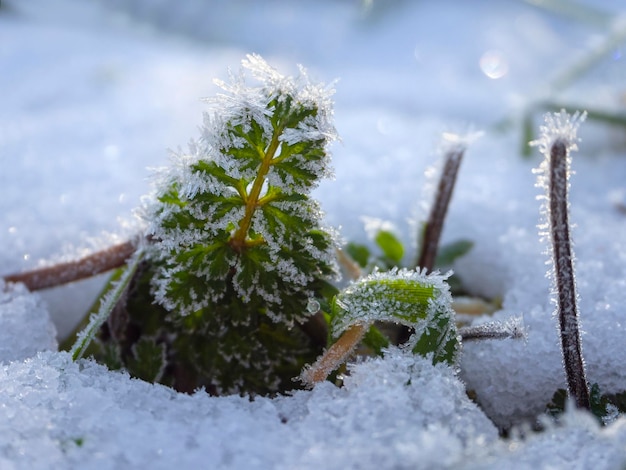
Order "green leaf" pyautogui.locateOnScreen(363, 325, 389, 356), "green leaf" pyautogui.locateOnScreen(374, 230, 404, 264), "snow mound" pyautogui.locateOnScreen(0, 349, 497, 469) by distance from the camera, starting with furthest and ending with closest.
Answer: "green leaf" pyautogui.locateOnScreen(374, 230, 404, 264) < "green leaf" pyautogui.locateOnScreen(363, 325, 389, 356) < "snow mound" pyautogui.locateOnScreen(0, 349, 497, 469)

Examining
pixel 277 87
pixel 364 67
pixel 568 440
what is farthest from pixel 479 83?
pixel 568 440

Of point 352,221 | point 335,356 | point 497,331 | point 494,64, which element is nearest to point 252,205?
point 335,356

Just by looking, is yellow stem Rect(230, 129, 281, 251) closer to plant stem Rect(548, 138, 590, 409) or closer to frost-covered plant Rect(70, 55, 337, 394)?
frost-covered plant Rect(70, 55, 337, 394)

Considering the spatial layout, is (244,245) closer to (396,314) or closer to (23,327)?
(396,314)

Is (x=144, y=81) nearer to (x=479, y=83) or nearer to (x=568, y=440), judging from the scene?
(x=479, y=83)

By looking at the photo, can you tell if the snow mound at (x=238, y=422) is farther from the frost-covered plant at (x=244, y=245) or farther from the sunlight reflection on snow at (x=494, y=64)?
the sunlight reflection on snow at (x=494, y=64)

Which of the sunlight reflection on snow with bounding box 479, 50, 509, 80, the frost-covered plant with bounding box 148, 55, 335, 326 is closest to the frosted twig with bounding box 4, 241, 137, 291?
the frost-covered plant with bounding box 148, 55, 335, 326

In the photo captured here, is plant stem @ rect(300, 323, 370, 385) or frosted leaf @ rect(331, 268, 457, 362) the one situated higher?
→ frosted leaf @ rect(331, 268, 457, 362)
